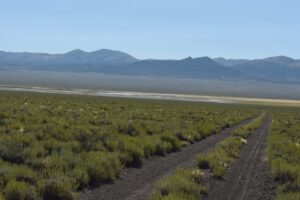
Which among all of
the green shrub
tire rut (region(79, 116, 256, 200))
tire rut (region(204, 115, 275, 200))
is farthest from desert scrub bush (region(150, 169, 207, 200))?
the green shrub

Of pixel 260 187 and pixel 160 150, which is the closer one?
pixel 260 187

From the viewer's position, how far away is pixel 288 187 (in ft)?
41.0

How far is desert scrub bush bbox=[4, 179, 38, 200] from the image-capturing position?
9.82 meters

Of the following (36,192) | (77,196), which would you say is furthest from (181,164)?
(36,192)

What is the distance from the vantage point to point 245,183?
13.9 metres

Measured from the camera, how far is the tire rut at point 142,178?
1174cm

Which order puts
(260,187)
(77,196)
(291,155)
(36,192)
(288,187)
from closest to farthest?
1. (36,192)
2. (77,196)
3. (288,187)
4. (260,187)
5. (291,155)

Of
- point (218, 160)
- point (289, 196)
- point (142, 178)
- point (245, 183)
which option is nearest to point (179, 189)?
point (289, 196)

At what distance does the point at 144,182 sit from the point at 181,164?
3392mm

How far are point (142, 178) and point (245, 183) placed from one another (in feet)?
9.94

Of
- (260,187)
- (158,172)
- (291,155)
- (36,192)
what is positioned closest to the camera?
(36,192)

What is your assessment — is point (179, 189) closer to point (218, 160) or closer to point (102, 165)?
point (102, 165)

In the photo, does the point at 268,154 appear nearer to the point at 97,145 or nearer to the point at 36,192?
the point at 97,145

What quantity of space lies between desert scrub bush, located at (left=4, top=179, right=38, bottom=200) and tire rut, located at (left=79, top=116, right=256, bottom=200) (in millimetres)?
1426
